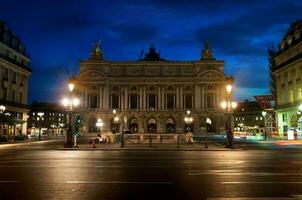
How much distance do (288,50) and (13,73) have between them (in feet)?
178

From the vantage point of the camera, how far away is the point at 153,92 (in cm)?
12256

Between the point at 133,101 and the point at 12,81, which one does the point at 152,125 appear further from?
the point at 12,81

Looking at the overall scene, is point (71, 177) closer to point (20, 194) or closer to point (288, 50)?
point (20, 194)

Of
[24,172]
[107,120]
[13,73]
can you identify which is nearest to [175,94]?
[107,120]

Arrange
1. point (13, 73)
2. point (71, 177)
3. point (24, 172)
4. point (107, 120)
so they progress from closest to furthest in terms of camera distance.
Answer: point (71, 177) → point (24, 172) → point (13, 73) → point (107, 120)

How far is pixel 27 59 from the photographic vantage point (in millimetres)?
78562

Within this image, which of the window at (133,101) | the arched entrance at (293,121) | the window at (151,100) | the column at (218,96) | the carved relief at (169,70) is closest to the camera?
the arched entrance at (293,121)

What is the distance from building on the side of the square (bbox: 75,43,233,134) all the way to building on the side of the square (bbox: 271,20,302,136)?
41.4 metres

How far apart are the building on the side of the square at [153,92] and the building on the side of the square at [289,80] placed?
4138cm

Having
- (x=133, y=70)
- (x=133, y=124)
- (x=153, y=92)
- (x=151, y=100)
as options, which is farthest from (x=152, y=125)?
(x=133, y=70)

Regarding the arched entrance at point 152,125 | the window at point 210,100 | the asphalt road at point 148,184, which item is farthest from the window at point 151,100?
the asphalt road at point 148,184

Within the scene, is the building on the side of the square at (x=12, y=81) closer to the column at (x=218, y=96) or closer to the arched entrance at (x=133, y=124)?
the arched entrance at (x=133, y=124)

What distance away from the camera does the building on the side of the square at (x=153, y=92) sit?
11956cm

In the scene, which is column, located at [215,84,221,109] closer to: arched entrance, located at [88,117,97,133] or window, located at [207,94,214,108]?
window, located at [207,94,214,108]
